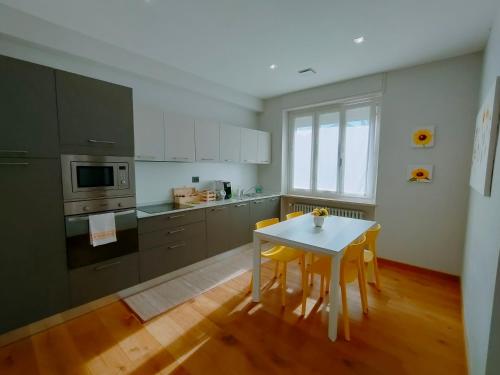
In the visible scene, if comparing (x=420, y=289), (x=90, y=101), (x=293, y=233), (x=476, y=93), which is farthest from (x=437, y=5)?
(x=90, y=101)

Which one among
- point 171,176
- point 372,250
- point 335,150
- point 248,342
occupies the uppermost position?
point 335,150

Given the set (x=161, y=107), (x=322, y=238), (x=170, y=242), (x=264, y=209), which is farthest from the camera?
(x=264, y=209)

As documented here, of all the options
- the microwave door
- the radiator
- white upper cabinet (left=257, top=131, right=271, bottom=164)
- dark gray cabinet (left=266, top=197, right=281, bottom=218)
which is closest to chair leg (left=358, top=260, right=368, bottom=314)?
the radiator

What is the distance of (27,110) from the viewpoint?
1755 mm

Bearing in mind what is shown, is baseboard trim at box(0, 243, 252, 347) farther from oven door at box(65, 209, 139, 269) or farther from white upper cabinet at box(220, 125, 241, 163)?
white upper cabinet at box(220, 125, 241, 163)

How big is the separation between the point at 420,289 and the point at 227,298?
2.18 m

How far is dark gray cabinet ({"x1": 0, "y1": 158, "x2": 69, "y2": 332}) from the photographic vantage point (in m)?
1.72

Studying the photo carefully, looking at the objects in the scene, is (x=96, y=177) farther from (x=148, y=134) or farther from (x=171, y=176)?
(x=171, y=176)

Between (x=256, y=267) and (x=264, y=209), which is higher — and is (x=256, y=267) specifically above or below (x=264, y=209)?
below

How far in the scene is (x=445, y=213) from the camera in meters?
2.81

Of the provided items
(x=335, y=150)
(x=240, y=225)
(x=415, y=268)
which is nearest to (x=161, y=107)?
(x=240, y=225)

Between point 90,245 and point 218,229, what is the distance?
1.52 m

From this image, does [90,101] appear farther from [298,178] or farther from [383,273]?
[383,273]

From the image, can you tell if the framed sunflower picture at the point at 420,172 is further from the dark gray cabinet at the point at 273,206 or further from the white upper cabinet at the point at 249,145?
the white upper cabinet at the point at 249,145
